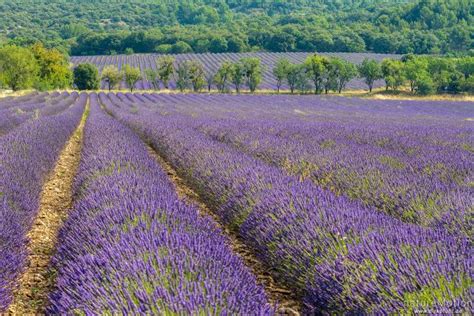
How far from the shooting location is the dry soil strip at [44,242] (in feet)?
10.7

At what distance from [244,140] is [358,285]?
6.64 meters

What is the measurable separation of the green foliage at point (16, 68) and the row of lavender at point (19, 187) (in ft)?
119

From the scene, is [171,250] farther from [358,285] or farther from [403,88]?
[403,88]

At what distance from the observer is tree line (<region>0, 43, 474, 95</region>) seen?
1726 inches

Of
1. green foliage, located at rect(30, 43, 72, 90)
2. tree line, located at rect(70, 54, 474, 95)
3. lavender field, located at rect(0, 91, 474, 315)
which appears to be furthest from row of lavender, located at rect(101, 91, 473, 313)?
green foliage, located at rect(30, 43, 72, 90)

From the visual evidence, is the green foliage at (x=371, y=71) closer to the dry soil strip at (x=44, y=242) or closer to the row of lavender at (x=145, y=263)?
the dry soil strip at (x=44, y=242)

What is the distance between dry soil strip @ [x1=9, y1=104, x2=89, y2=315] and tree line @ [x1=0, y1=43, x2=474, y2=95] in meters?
38.8

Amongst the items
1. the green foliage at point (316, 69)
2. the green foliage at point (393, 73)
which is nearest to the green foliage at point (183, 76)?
the green foliage at point (316, 69)

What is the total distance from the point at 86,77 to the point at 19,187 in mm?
57401

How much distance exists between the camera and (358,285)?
93.4 inches

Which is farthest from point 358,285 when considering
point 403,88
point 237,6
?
point 237,6

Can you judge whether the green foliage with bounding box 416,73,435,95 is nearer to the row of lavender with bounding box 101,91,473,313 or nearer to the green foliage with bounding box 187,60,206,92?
the green foliage with bounding box 187,60,206,92

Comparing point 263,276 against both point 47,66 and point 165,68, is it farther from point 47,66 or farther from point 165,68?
point 165,68

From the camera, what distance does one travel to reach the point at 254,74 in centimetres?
5550
